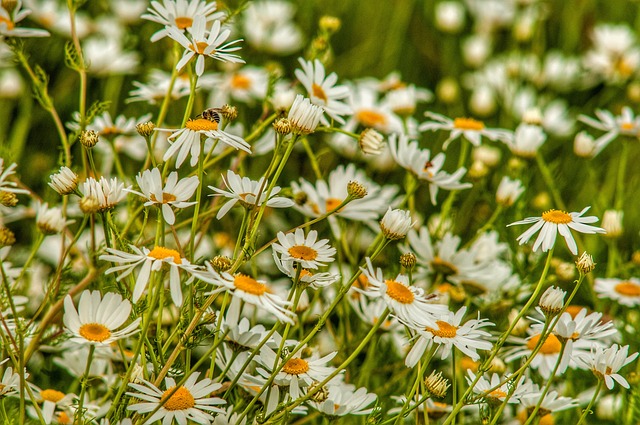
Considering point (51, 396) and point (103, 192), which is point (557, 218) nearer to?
point (103, 192)

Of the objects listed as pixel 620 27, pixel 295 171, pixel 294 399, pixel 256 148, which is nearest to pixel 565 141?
pixel 620 27

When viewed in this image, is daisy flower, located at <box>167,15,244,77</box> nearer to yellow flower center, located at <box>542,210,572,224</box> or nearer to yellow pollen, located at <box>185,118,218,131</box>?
yellow pollen, located at <box>185,118,218,131</box>

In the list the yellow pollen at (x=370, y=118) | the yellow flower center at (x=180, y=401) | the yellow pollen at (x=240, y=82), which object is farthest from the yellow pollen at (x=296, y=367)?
the yellow pollen at (x=240, y=82)

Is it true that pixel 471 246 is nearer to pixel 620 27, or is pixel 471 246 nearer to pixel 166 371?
pixel 166 371

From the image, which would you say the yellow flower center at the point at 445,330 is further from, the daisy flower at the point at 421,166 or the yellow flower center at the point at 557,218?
the daisy flower at the point at 421,166

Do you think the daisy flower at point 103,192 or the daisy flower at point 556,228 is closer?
the daisy flower at point 103,192

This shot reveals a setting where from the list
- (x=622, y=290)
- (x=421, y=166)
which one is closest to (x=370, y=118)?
(x=421, y=166)

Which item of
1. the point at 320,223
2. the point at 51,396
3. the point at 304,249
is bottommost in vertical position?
the point at 320,223
